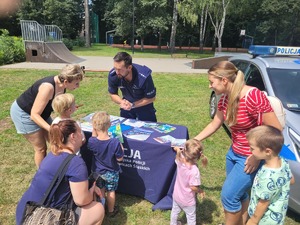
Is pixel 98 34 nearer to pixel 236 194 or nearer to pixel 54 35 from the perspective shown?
pixel 54 35

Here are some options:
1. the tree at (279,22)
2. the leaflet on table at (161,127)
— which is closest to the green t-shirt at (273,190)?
the leaflet on table at (161,127)

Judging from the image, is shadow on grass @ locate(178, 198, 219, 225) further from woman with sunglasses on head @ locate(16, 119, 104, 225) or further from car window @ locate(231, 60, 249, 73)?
car window @ locate(231, 60, 249, 73)

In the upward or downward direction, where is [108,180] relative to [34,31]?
downward

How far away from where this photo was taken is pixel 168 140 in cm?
310

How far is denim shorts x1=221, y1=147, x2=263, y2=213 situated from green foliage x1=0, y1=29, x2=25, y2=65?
15063 mm

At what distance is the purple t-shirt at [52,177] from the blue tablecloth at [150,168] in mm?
1022

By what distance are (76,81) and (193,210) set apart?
73.0 inches

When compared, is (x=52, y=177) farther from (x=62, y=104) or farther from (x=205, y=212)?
(x=205, y=212)

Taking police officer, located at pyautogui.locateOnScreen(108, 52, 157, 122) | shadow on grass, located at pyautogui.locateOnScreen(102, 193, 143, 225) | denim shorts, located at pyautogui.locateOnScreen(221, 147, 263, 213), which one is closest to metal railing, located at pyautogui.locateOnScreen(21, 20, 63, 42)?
police officer, located at pyautogui.locateOnScreen(108, 52, 157, 122)

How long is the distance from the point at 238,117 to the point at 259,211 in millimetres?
745

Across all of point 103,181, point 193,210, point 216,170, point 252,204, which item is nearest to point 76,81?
point 103,181

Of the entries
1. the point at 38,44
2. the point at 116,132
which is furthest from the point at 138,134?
the point at 38,44

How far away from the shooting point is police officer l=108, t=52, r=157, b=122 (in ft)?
12.0

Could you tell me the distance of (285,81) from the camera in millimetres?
4094
